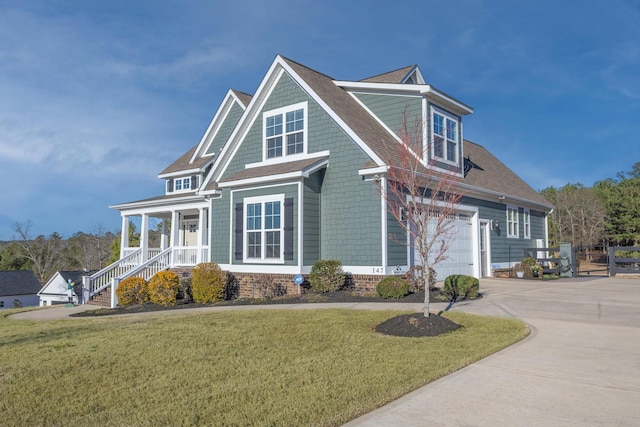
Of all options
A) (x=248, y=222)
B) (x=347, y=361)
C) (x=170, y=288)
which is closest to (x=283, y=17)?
(x=248, y=222)

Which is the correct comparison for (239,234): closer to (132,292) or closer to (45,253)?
(132,292)

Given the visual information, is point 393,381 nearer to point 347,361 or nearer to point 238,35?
point 347,361

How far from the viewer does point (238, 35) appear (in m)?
17.9

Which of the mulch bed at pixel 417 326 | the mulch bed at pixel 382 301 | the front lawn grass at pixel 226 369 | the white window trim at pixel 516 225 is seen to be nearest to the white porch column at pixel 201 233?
the mulch bed at pixel 382 301

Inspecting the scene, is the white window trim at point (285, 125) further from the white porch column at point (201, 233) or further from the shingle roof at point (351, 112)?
the white porch column at point (201, 233)

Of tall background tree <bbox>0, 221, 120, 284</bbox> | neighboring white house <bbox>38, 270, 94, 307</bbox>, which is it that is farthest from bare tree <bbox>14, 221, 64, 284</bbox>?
neighboring white house <bbox>38, 270, 94, 307</bbox>

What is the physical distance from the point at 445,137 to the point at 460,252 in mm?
4319

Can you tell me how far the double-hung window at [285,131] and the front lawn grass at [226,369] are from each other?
8342 millimetres

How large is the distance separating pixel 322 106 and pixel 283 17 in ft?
13.1

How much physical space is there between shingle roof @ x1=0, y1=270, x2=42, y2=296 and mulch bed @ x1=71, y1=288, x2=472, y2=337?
35.6 meters

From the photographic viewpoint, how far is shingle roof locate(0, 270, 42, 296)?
141 feet

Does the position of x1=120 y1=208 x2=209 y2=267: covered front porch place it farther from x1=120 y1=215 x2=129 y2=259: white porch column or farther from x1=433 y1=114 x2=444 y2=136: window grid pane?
x1=433 y1=114 x2=444 y2=136: window grid pane

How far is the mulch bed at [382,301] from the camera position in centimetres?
799

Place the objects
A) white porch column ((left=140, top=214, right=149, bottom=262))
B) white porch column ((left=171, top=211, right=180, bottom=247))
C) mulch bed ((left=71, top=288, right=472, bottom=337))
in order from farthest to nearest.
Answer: white porch column ((left=140, top=214, right=149, bottom=262)) → white porch column ((left=171, top=211, right=180, bottom=247)) → mulch bed ((left=71, top=288, right=472, bottom=337))
